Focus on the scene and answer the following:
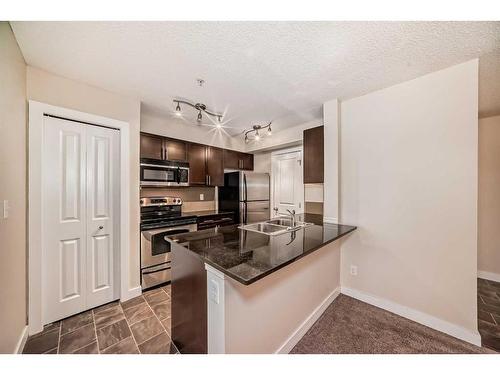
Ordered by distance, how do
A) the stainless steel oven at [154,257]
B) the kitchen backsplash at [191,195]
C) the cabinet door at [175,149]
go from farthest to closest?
the kitchen backsplash at [191,195] < the cabinet door at [175,149] < the stainless steel oven at [154,257]

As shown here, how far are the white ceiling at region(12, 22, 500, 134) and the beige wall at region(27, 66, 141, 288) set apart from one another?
109mm

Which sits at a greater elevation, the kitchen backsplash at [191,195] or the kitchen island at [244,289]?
the kitchen backsplash at [191,195]

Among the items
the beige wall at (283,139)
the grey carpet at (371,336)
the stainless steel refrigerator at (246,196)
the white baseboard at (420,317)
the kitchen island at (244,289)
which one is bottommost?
the grey carpet at (371,336)

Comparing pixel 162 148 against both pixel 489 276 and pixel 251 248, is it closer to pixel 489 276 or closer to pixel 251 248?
pixel 251 248

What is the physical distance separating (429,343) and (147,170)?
3.63 m

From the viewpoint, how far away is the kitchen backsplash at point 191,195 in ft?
10.6

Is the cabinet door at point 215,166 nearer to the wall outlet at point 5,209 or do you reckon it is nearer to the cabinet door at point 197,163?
the cabinet door at point 197,163

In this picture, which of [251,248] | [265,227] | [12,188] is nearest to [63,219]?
[12,188]

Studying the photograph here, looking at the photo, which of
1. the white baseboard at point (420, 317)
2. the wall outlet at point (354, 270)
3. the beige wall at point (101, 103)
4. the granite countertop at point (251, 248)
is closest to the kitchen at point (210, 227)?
the granite countertop at point (251, 248)

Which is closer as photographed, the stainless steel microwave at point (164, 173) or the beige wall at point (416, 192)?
the beige wall at point (416, 192)

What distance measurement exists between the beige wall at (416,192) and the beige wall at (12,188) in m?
3.12

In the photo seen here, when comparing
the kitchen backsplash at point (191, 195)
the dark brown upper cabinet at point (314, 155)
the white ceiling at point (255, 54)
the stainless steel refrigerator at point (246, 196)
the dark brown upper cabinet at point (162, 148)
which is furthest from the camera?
the stainless steel refrigerator at point (246, 196)

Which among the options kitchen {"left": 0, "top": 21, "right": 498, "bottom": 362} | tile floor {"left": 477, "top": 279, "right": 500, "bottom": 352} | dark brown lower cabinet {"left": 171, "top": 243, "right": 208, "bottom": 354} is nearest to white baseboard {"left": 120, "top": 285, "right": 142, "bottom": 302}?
kitchen {"left": 0, "top": 21, "right": 498, "bottom": 362}

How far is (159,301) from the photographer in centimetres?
224
